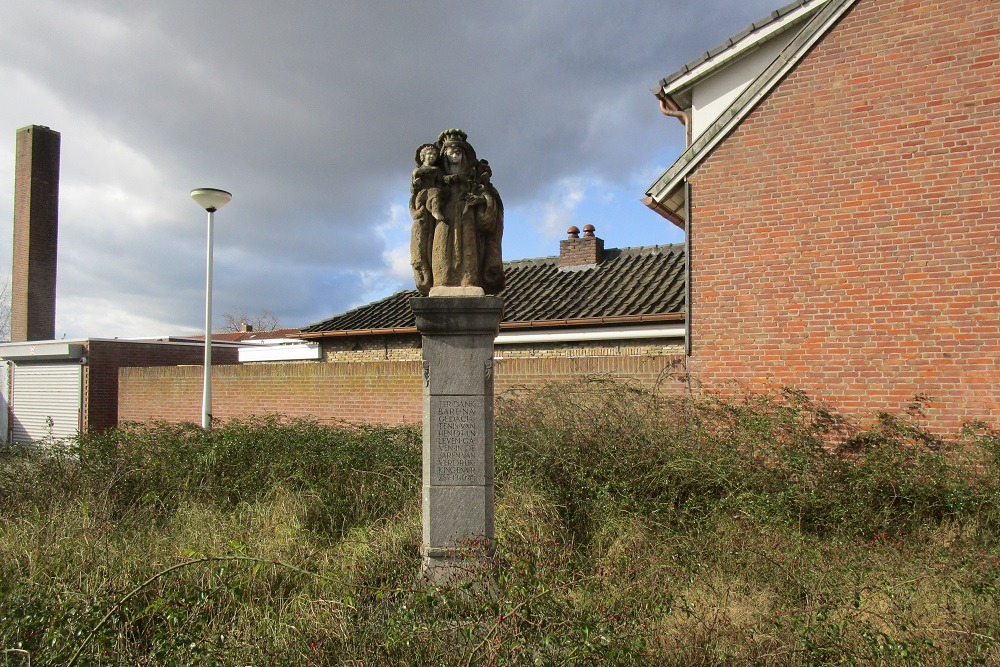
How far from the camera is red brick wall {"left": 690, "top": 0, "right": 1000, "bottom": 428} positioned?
870 cm

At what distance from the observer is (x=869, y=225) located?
30.1 ft

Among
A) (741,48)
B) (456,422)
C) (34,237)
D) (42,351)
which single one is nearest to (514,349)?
(741,48)

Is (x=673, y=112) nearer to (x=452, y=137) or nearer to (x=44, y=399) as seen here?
(x=452, y=137)

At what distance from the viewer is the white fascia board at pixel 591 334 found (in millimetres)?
12164

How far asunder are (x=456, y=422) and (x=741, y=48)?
9.22m

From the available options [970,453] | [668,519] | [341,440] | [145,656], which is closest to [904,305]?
[970,453]

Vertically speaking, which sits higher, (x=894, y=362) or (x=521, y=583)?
(x=894, y=362)

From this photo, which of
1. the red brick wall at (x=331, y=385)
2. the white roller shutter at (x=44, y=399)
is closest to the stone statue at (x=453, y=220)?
the red brick wall at (x=331, y=385)

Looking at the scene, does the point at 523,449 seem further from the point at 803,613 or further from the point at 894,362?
the point at 894,362

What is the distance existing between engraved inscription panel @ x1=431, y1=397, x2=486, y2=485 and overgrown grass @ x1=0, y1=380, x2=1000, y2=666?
2.23ft

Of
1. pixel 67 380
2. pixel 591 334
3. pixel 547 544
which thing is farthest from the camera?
pixel 67 380

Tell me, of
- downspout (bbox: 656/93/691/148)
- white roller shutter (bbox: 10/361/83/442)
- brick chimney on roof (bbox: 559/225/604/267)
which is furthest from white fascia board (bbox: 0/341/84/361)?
downspout (bbox: 656/93/691/148)

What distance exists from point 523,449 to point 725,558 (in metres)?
2.83

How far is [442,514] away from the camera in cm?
559
